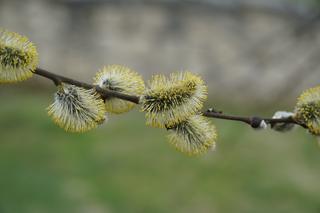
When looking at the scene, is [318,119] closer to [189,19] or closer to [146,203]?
[146,203]

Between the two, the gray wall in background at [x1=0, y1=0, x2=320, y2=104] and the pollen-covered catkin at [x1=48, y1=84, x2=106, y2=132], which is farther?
the gray wall in background at [x1=0, y1=0, x2=320, y2=104]

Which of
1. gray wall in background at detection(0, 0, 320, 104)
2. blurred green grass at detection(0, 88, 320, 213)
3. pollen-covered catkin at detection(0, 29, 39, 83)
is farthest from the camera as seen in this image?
gray wall in background at detection(0, 0, 320, 104)

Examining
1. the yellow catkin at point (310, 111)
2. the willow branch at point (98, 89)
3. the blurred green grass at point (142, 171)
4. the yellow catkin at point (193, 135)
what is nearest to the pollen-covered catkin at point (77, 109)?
the willow branch at point (98, 89)

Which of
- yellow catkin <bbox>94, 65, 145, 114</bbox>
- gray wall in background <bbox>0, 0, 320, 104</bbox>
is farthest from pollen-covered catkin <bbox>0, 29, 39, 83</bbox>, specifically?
gray wall in background <bbox>0, 0, 320, 104</bbox>

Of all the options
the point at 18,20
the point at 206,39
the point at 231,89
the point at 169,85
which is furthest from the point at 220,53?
the point at 169,85

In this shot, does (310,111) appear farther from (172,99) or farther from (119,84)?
(119,84)

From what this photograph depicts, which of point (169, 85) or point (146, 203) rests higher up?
point (146, 203)

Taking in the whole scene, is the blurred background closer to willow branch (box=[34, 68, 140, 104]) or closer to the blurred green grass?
the blurred green grass
